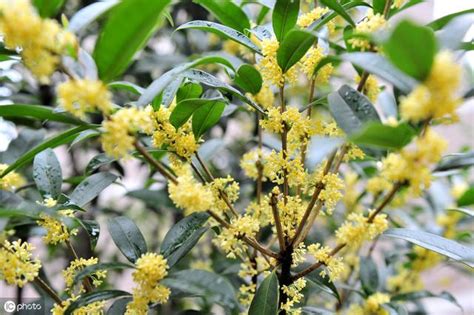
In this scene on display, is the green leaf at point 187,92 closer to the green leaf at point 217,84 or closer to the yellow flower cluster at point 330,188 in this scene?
the green leaf at point 217,84

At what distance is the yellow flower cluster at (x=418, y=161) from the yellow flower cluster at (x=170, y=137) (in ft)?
0.84

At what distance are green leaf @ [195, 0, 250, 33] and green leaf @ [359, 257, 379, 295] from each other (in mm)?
582

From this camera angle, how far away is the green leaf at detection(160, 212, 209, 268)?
698 millimetres

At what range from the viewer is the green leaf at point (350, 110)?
1.90 feet

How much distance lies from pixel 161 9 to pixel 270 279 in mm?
376

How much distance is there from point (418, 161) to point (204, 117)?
0.32 meters

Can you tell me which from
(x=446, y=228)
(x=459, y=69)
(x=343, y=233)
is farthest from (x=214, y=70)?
(x=459, y=69)


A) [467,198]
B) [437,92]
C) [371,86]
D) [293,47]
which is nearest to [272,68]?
[293,47]

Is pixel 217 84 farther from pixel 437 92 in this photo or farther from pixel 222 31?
pixel 437 92

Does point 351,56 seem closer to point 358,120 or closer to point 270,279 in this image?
point 358,120

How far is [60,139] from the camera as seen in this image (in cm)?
64

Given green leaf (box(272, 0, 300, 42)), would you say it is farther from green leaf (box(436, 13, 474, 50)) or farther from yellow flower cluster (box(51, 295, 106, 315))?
yellow flower cluster (box(51, 295, 106, 315))

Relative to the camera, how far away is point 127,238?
755mm

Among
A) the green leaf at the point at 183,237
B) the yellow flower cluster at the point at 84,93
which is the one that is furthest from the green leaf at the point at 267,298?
the yellow flower cluster at the point at 84,93
